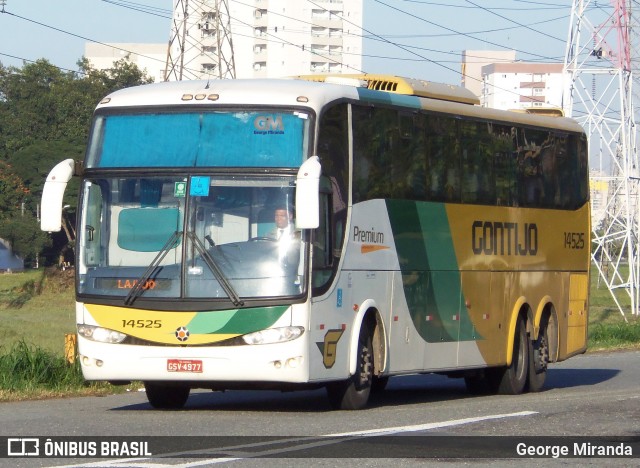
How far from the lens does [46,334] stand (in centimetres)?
3834

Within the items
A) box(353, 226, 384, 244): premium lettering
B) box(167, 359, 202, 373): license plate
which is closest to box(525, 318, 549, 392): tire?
box(353, 226, 384, 244): premium lettering

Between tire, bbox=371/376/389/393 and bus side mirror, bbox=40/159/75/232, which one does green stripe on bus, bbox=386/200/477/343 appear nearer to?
tire, bbox=371/376/389/393

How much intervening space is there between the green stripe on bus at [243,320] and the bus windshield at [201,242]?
0.41ft

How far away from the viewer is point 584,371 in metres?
25.0

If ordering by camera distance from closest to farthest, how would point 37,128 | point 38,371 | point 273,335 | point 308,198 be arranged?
point 308,198
point 273,335
point 38,371
point 37,128

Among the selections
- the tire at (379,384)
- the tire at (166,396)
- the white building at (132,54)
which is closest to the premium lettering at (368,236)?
the tire at (166,396)

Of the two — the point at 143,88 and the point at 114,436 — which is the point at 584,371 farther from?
the point at 114,436

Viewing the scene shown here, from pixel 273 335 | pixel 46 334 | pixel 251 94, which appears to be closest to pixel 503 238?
pixel 251 94

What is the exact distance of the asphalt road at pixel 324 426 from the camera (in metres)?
10.4

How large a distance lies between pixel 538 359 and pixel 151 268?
770 cm

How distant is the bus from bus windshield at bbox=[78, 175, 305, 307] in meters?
0.01

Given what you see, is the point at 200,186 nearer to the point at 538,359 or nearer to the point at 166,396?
the point at 166,396

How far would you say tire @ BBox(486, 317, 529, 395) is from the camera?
62.4 ft

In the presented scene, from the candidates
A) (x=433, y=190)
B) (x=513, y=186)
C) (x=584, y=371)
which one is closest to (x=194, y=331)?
(x=433, y=190)
